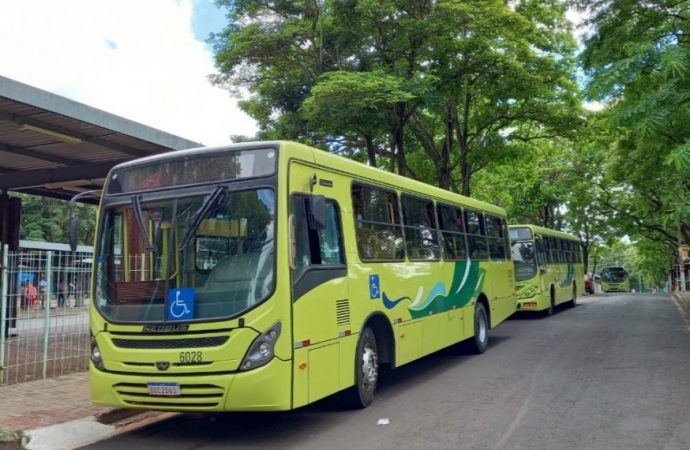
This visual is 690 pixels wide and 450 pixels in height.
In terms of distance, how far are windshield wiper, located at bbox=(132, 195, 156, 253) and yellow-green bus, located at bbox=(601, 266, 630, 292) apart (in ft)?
177

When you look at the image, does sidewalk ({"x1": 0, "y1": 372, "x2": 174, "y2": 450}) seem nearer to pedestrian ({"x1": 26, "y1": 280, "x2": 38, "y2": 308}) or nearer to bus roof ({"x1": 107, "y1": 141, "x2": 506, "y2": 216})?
pedestrian ({"x1": 26, "y1": 280, "x2": 38, "y2": 308})

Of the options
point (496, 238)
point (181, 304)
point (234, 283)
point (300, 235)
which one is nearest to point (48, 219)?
point (496, 238)

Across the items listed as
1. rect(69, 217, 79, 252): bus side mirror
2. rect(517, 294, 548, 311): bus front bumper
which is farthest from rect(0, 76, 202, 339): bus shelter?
rect(517, 294, 548, 311): bus front bumper

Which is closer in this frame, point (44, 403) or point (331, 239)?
point (331, 239)

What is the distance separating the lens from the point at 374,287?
309 inches

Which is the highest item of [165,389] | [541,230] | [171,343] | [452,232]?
[541,230]

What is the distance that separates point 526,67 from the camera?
713 inches

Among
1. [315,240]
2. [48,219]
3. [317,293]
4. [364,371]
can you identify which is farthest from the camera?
[48,219]

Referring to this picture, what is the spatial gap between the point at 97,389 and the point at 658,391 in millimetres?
6960

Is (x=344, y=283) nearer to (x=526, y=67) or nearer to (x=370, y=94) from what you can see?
(x=370, y=94)

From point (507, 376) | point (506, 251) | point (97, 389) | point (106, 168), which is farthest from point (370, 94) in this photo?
point (97, 389)

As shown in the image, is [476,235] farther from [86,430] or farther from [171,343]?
[86,430]

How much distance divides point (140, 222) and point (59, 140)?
5974 millimetres

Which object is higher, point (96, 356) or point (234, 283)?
point (234, 283)
